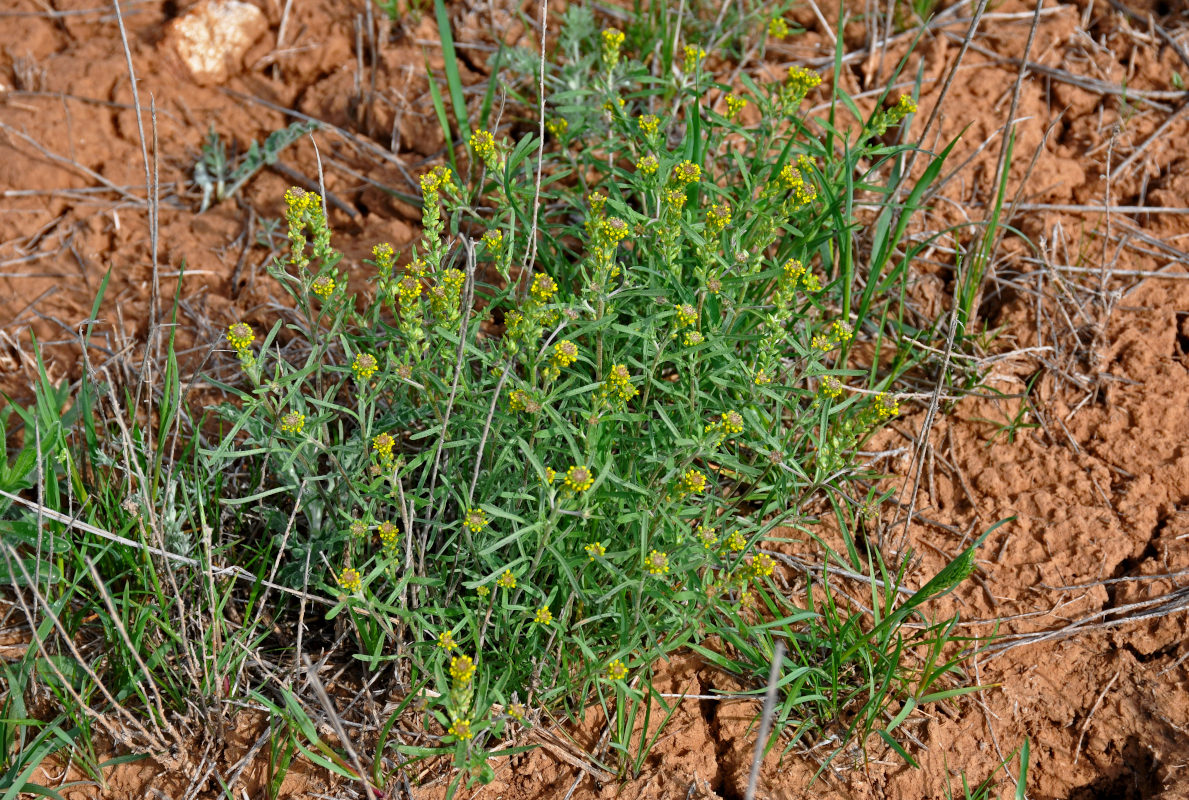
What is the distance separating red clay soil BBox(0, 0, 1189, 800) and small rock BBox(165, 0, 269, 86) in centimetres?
7

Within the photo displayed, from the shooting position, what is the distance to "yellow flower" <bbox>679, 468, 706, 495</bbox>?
2.14m

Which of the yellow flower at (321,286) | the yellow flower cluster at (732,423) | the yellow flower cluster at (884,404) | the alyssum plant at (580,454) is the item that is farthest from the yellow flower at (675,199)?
the yellow flower at (321,286)

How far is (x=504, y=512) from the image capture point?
2311mm

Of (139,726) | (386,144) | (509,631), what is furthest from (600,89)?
(139,726)

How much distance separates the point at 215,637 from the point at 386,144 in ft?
8.35

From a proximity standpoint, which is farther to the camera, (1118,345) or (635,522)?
(1118,345)

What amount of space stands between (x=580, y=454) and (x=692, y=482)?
13.3 inches

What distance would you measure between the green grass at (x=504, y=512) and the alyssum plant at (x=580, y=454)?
0.02 meters

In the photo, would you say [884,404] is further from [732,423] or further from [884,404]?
[732,423]

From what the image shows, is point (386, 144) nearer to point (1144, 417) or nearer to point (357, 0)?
point (357, 0)

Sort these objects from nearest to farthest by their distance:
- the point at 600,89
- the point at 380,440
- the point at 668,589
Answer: the point at 380,440 → the point at 668,589 → the point at 600,89

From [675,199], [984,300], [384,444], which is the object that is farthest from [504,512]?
[984,300]

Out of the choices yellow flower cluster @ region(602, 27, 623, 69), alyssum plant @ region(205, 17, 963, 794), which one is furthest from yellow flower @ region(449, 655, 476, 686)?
yellow flower cluster @ region(602, 27, 623, 69)

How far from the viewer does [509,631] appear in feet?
8.36
